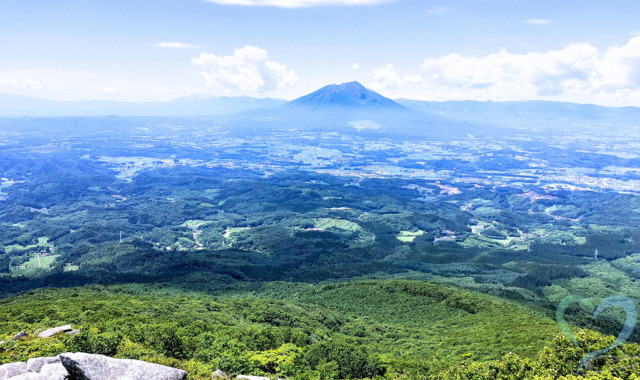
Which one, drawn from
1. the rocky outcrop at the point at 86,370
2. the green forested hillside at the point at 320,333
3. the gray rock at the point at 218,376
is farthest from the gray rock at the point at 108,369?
the gray rock at the point at 218,376

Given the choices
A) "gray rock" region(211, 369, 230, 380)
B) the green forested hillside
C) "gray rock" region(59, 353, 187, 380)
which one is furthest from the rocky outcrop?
"gray rock" region(211, 369, 230, 380)

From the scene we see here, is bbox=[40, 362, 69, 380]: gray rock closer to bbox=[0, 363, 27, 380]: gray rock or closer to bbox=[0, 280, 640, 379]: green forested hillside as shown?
bbox=[0, 363, 27, 380]: gray rock

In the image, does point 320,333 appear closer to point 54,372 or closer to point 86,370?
point 86,370

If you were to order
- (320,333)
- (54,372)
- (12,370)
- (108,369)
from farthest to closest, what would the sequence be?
(320,333), (12,370), (108,369), (54,372)

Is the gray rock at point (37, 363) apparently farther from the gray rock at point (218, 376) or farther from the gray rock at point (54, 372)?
the gray rock at point (218, 376)

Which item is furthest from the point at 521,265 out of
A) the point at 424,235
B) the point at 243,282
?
the point at 243,282

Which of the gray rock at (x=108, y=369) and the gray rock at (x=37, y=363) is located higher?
the gray rock at (x=108, y=369)

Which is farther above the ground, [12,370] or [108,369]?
[108,369]

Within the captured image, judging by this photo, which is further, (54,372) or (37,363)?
(37,363)

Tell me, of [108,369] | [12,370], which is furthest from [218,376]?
[12,370]
